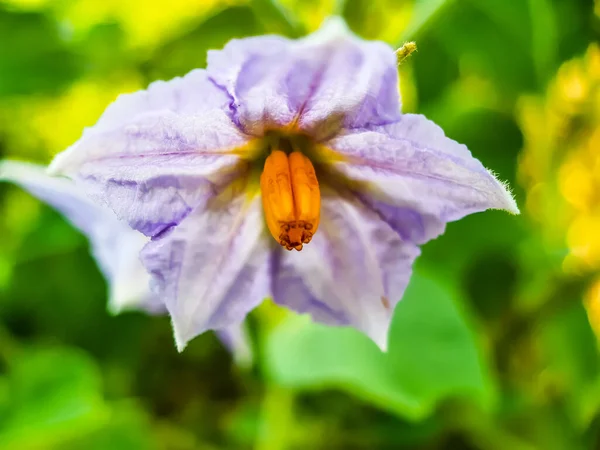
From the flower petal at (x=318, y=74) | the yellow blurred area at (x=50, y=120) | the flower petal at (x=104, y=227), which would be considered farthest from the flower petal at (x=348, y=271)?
the yellow blurred area at (x=50, y=120)

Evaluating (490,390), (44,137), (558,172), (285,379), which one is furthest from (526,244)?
(44,137)

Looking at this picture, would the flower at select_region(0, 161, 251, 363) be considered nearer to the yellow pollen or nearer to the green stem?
the yellow pollen

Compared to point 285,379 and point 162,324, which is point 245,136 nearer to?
point 285,379

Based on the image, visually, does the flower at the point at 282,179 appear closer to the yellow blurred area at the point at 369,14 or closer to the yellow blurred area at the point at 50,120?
the yellow blurred area at the point at 369,14

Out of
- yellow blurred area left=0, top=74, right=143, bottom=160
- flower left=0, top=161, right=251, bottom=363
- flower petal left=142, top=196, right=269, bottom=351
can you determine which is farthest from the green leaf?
yellow blurred area left=0, top=74, right=143, bottom=160

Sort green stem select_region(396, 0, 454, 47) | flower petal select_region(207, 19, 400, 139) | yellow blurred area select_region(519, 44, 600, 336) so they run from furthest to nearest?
yellow blurred area select_region(519, 44, 600, 336), green stem select_region(396, 0, 454, 47), flower petal select_region(207, 19, 400, 139)

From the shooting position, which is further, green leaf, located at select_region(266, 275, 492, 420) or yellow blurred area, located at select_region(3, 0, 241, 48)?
yellow blurred area, located at select_region(3, 0, 241, 48)
